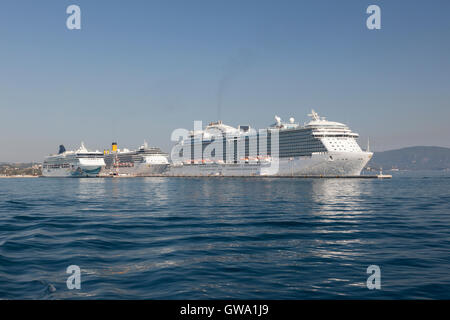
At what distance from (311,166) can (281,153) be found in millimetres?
12889

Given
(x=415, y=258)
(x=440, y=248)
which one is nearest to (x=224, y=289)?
(x=415, y=258)

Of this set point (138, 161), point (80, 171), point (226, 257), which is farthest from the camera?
point (138, 161)

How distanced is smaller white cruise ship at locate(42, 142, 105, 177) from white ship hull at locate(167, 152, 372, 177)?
5075 cm

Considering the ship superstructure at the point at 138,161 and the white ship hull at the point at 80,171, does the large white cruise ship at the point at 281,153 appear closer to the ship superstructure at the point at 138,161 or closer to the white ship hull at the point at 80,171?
the ship superstructure at the point at 138,161

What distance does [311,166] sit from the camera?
305 ft

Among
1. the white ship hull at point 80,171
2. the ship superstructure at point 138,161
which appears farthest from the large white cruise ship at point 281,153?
the white ship hull at point 80,171

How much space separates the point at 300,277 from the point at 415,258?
4.82 m

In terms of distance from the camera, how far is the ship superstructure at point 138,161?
492 feet

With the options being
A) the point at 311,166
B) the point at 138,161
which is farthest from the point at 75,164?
the point at 311,166

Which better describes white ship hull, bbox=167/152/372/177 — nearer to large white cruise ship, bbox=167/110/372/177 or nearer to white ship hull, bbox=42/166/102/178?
large white cruise ship, bbox=167/110/372/177

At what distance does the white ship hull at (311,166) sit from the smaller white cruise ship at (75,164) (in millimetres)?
50754

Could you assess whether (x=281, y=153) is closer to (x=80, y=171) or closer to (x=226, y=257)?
(x=80, y=171)

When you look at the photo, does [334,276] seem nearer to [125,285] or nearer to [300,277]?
[300,277]
